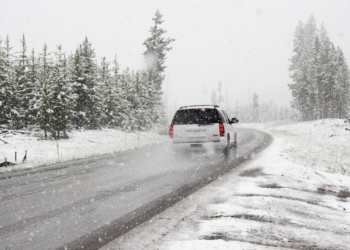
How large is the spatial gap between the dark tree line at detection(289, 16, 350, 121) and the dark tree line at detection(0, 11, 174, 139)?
102ft

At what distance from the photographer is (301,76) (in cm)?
6022

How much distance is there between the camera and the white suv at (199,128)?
1337 centimetres

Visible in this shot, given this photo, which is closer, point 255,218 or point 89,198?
point 255,218

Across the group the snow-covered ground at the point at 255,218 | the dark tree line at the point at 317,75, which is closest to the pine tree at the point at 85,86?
the snow-covered ground at the point at 255,218

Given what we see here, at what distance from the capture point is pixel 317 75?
54.9m

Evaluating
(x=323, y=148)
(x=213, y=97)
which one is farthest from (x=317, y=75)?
(x=213, y=97)

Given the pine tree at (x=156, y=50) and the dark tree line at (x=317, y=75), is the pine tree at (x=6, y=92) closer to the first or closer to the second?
the pine tree at (x=156, y=50)

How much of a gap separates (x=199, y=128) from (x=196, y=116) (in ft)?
1.89

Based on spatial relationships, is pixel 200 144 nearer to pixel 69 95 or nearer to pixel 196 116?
pixel 196 116

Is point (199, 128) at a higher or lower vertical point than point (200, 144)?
higher

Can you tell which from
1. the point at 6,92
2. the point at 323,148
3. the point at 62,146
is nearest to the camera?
the point at 323,148

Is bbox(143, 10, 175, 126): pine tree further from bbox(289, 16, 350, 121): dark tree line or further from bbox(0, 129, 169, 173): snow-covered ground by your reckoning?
bbox(289, 16, 350, 121): dark tree line

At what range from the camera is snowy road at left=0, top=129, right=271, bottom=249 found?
4637mm

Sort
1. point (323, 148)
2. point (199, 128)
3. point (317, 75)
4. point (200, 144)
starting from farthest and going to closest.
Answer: point (317, 75), point (323, 148), point (200, 144), point (199, 128)
